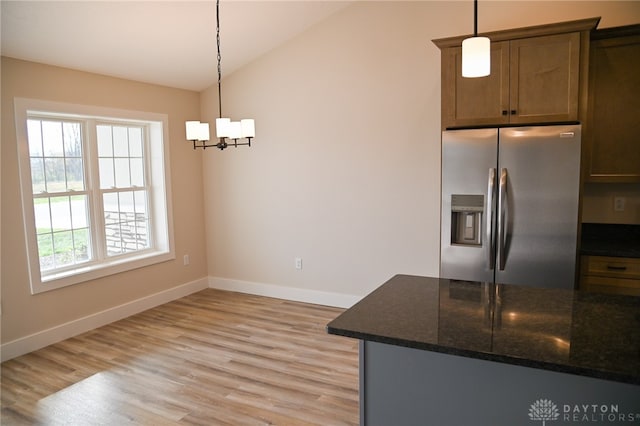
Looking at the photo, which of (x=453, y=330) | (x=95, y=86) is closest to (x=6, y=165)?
(x=95, y=86)

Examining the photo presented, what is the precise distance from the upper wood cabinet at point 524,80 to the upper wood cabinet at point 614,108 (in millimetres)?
332

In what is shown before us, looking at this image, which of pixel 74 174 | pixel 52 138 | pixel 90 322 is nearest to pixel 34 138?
pixel 52 138

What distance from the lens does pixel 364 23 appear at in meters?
4.14

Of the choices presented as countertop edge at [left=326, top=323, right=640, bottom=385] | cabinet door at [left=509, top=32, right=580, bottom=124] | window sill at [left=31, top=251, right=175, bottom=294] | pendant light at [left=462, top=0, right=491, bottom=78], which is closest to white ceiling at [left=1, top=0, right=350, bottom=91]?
window sill at [left=31, top=251, right=175, bottom=294]

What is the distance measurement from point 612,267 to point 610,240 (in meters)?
0.49

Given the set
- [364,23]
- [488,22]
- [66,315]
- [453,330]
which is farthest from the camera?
[364,23]

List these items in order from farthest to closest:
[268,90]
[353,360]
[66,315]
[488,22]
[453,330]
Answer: [268,90] → [66,315] → [488,22] → [353,360] → [453,330]

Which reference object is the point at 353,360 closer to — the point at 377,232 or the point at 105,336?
the point at 377,232

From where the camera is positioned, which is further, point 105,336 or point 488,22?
point 105,336

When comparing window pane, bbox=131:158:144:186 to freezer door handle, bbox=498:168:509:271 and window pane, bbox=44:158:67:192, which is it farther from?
freezer door handle, bbox=498:168:509:271

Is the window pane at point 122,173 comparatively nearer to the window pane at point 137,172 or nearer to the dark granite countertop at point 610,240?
the window pane at point 137,172

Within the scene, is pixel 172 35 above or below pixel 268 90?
above

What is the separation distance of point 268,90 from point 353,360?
303cm

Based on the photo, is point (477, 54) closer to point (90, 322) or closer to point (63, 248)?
point (63, 248)
